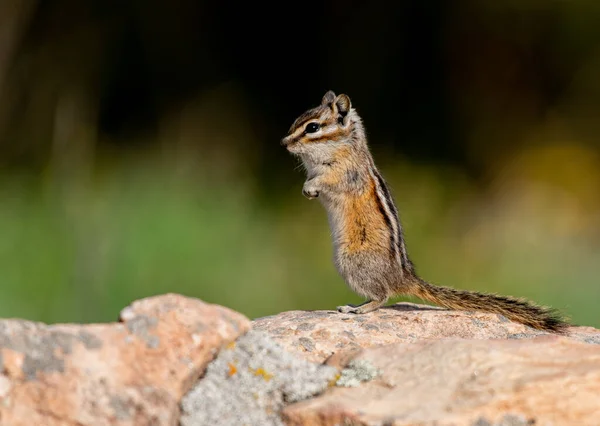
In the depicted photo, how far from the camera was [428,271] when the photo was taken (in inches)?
288

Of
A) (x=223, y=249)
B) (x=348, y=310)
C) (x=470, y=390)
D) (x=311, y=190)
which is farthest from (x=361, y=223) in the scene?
(x=470, y=390)

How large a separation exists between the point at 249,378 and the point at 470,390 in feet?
2.18

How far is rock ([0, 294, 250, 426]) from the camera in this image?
8.71 feet

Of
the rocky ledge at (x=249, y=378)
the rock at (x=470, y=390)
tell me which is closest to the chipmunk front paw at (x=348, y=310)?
the rocky ledge at (x=249, y=378)

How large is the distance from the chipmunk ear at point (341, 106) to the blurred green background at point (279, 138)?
1.72 meters

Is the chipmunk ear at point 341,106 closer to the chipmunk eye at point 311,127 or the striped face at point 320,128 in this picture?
the striped face at point 320,128

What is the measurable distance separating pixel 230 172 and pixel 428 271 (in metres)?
1.74

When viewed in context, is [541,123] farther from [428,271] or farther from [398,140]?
[428,271]

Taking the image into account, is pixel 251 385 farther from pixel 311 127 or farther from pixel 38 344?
pixel 311 127

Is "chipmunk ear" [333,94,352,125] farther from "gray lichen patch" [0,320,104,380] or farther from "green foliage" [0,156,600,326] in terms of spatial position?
"gray lichen patch" [0,320,104,380]

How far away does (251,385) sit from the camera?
2914 millimetres

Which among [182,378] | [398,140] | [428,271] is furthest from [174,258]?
[182,378]

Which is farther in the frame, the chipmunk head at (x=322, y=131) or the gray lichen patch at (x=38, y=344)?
the chipmunk head at (x=322, y=131)

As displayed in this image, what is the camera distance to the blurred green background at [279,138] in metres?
7.04
